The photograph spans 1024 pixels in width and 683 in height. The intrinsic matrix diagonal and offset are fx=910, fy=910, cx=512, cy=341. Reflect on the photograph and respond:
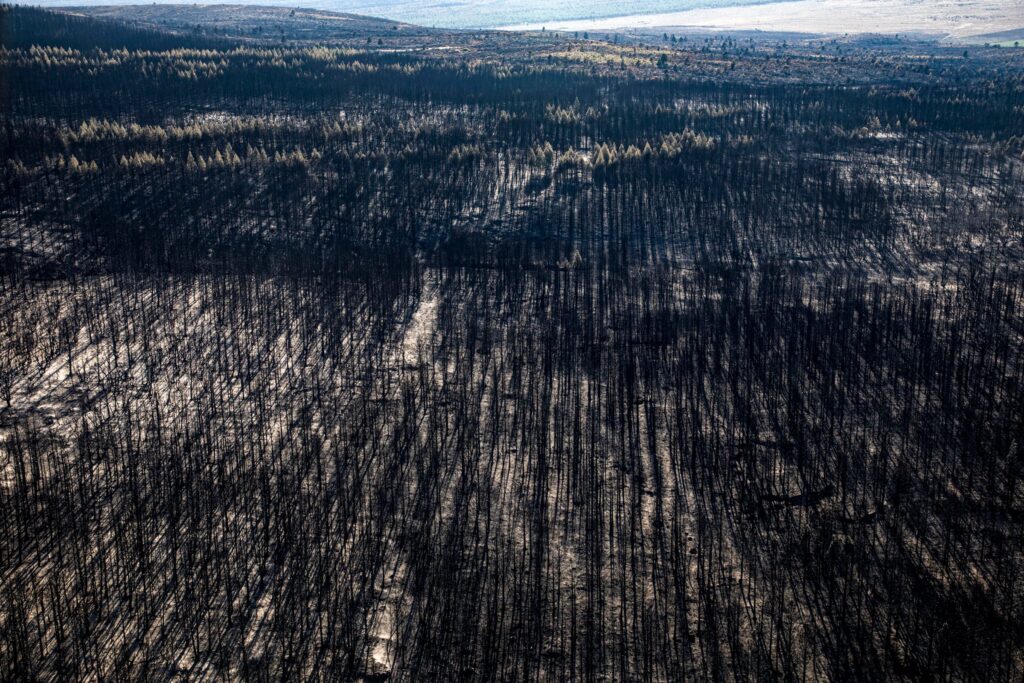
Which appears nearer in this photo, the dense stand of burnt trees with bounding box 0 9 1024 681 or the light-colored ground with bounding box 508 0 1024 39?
the dense stand of burnt trees with bounding box 0 9 1024 681

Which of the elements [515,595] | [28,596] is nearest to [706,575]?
[515,595]

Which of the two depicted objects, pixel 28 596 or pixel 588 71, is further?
pixel 588 71

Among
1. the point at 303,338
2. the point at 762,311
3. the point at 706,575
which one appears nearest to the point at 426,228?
the point at 303,338

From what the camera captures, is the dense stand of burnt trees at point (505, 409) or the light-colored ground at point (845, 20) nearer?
the dense stand of burnt trees at point (505, 409)

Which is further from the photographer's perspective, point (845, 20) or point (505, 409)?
point (845, 20)

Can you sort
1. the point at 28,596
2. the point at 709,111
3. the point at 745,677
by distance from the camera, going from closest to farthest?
the point at 745,677 < the point at 28,596 < the point at 709,111

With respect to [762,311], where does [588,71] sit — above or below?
above

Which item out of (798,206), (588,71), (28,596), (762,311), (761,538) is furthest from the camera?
(588,71)

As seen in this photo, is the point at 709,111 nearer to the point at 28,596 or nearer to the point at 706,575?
the point at 706,575
